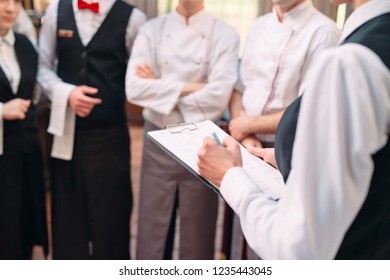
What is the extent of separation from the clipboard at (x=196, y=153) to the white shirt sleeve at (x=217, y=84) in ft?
2.32

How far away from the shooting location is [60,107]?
2.12 metres

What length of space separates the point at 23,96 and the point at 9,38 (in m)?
0.24

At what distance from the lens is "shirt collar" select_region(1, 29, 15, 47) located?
2000mm

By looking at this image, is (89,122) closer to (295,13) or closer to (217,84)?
(217,84)

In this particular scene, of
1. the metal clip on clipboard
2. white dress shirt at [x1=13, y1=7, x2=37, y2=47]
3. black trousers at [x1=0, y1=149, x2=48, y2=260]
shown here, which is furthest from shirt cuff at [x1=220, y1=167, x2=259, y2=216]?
white dress shirt at [x1=13, y1=7, x2=37, y2=47]

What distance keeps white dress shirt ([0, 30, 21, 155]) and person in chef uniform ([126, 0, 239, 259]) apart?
461 mm

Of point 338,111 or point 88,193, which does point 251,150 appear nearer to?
point 338,111

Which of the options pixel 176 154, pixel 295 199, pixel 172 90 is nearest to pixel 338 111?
pixel 295 199

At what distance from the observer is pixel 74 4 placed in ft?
6.98

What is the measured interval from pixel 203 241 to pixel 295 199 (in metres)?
1.47

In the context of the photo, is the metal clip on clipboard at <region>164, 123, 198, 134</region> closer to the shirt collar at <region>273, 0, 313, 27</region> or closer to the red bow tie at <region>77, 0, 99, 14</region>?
the shirt collar at <region>273, 0, 313, 27</region>

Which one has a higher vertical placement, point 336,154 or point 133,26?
point 336,154

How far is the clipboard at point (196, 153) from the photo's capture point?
1050mm

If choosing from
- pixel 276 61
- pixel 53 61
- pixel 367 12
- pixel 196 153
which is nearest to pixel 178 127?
pixel 196 153
